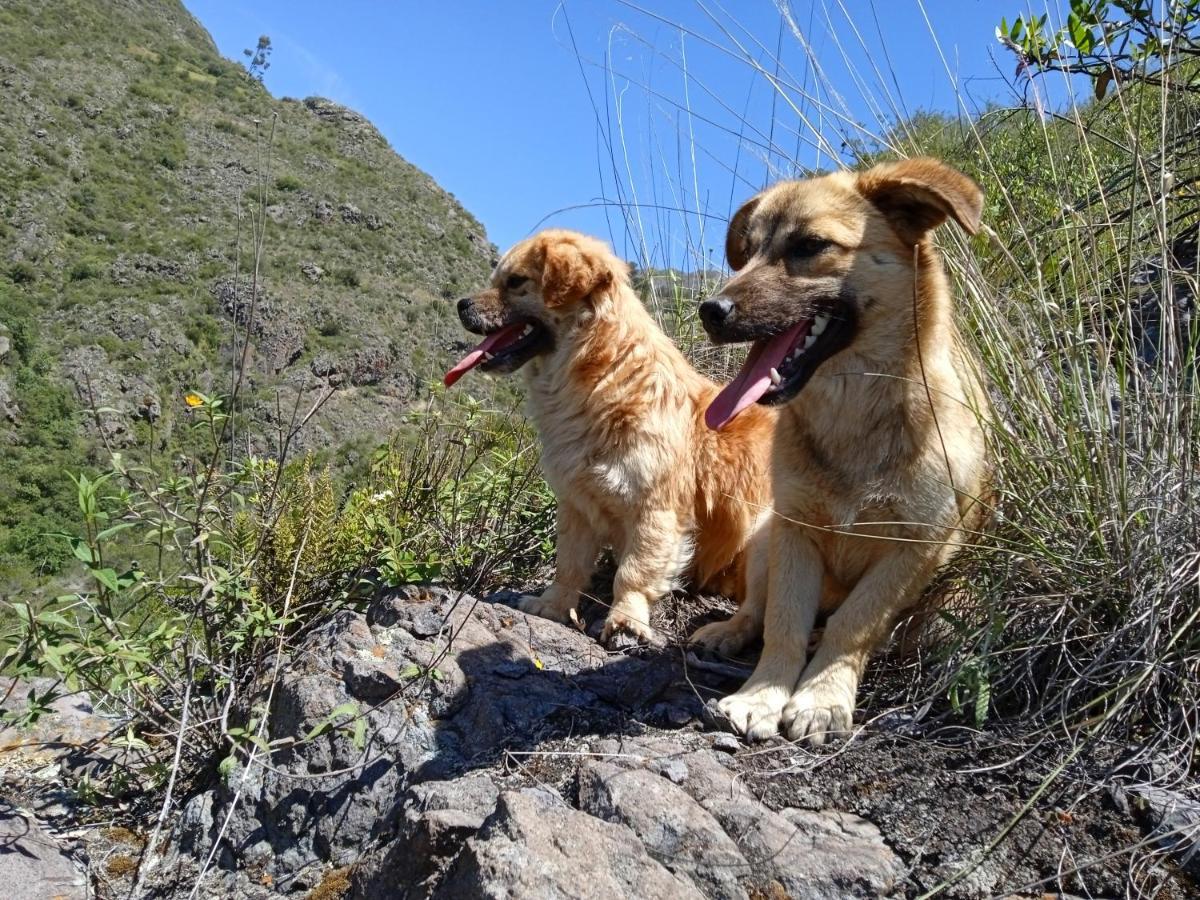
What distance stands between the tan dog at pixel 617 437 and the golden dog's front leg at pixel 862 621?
30.2 inches

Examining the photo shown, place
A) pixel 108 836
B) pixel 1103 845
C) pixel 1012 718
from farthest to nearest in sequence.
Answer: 1. pixel 108 836
2. pixel 1012 718
3. pixel 1103 845

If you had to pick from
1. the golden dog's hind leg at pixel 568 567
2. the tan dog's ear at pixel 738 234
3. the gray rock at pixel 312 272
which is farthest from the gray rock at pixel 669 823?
the gray rock at pixel 312 272

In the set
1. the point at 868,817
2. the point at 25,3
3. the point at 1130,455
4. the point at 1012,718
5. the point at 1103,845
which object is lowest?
the point at 868,817

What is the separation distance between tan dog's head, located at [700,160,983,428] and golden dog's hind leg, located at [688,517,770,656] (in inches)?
33.0

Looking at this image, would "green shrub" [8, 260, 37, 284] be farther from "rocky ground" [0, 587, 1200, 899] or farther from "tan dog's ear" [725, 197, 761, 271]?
"tan dog's ear" [725, 197, 761, 271]

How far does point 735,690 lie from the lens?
311 centimetres

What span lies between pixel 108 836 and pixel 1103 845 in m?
2.77

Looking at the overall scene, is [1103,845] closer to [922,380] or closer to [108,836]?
[922,380]

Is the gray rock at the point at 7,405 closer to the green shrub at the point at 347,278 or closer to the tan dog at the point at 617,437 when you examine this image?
the green shrub at the point at 347,278

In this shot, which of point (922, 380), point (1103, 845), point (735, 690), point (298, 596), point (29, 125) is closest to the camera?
point (1103, 845)

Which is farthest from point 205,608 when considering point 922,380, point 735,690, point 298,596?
point 922,380

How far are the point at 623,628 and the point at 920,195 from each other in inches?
80.9

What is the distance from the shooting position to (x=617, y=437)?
4.04 meters

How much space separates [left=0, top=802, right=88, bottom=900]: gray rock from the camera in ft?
7.53
